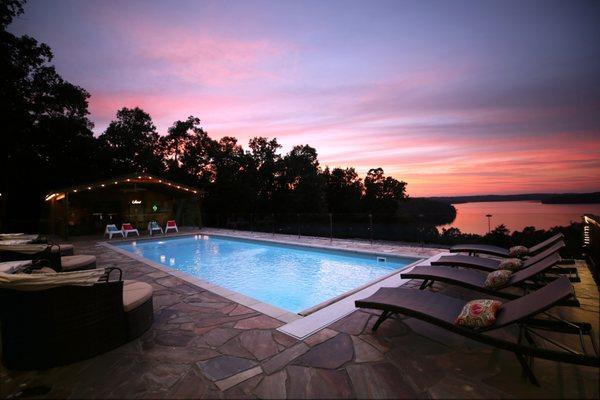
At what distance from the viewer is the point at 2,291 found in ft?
8.26

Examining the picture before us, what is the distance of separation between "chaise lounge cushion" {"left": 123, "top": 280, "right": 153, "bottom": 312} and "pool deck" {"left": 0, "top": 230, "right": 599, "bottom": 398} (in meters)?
0.38

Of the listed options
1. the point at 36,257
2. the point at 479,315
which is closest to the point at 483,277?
the point at 479,315

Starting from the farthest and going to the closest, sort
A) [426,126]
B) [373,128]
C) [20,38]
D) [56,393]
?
[20,38] < [373,128] < [426,126] < [56,393]

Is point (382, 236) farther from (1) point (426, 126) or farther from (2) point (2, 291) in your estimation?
(2) point (2, 291)

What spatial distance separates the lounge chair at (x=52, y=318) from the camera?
2480 mm

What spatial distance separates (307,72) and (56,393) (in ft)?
37.8

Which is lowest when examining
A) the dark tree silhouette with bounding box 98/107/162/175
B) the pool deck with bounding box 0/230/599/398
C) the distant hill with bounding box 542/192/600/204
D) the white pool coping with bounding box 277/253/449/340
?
the pool deck with bounding box 0/230/599/398

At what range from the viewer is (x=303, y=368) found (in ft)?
7.94

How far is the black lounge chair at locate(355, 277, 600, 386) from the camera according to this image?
6.84ft

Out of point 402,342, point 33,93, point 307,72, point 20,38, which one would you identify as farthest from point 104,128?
point 402,342

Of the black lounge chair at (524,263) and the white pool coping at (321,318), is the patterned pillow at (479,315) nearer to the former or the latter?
the white pool coping at (321,318)

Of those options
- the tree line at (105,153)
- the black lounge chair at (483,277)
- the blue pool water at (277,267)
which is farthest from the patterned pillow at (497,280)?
the tree line at (105,153)

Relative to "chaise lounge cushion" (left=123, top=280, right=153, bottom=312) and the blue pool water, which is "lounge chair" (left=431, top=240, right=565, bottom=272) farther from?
"chaise lounge cushion" (left=123, top=280, right=153, bottom=312)

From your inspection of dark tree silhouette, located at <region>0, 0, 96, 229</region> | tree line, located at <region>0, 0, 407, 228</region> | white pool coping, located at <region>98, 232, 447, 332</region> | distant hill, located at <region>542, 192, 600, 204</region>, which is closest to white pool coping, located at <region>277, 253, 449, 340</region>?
white pool coping, located at <region>98, 232, 447, 332</region>
